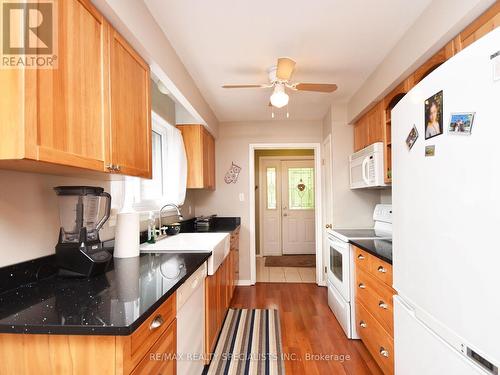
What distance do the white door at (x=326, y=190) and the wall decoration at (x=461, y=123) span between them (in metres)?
2.47

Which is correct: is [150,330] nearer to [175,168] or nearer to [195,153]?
[175,168]

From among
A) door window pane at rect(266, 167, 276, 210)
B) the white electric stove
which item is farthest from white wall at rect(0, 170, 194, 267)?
door window pane at rect(266, 167, 276, 210)

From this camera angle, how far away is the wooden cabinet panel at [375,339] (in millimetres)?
1691

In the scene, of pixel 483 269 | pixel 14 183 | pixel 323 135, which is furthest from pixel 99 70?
pixel 323 135

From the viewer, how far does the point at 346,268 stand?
2426mm

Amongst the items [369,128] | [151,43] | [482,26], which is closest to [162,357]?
[151,43]

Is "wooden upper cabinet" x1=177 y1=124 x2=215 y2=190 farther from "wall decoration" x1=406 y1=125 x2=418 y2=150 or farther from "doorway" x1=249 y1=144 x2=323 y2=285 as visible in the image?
"doorway" x1=249 y1=144 x2=323 y2=285

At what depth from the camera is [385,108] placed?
7.77 ft

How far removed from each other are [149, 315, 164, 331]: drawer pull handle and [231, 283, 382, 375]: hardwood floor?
4.26 ft

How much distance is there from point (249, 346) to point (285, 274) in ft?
7.23

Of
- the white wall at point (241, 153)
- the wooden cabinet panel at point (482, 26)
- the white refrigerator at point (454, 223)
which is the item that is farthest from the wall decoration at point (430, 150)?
the white wall at point (241, 153)

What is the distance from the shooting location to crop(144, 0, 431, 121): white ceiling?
156 cm

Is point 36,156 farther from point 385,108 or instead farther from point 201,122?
point 385,108

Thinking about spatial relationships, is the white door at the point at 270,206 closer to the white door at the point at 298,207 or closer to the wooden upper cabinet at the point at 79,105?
the white door at the point at 298,207
